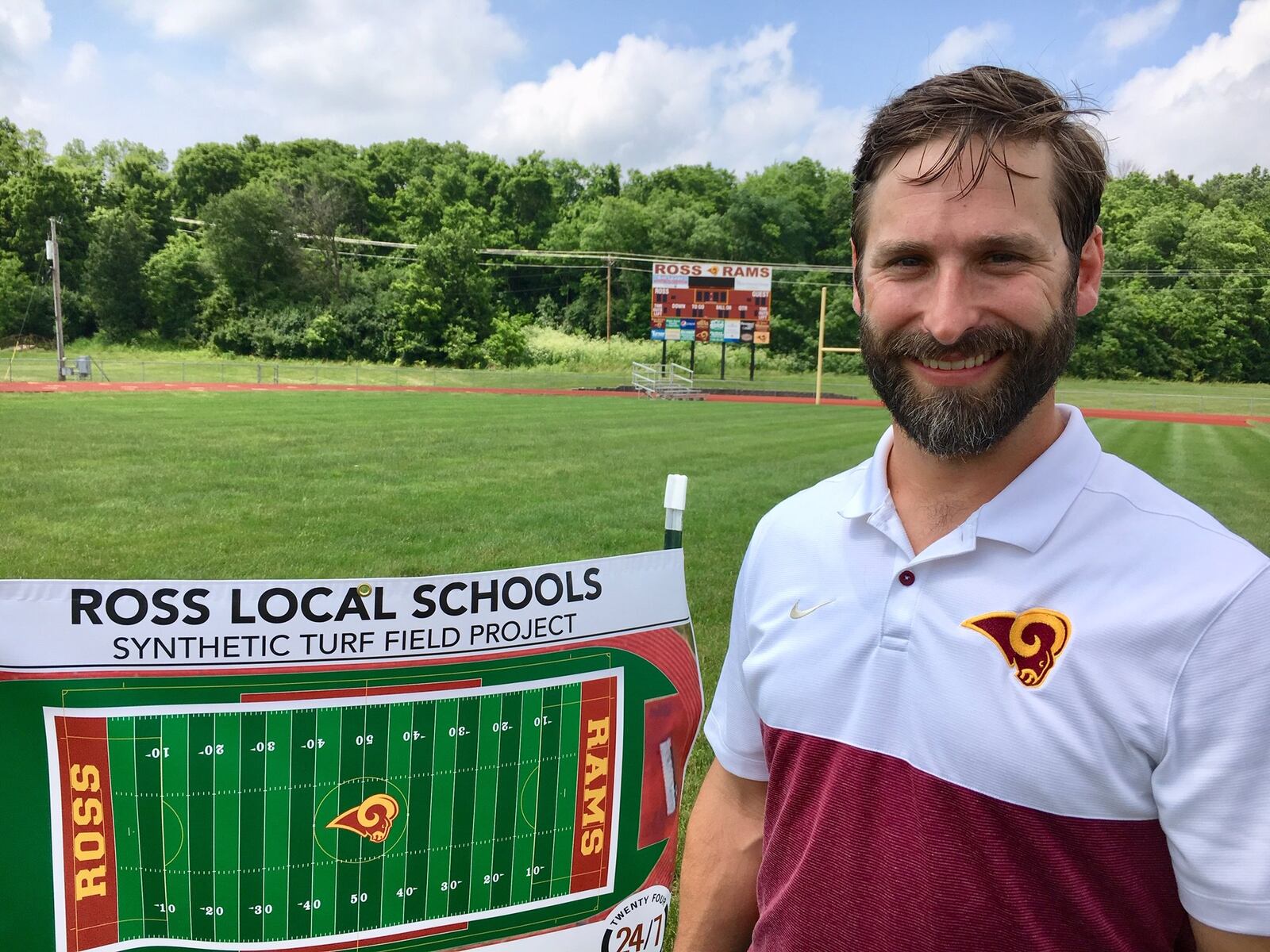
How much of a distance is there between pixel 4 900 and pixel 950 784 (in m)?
1.74

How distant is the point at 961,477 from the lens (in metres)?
1.45

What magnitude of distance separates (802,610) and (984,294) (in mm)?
607

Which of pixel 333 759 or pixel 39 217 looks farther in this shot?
pixel 39 217

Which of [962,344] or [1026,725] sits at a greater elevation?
[962,344]

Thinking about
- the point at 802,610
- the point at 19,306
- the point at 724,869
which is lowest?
the point at 724,869

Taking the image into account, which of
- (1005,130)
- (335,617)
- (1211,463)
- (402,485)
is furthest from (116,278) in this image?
(1005,130)

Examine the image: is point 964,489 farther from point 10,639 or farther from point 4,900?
point 4,900

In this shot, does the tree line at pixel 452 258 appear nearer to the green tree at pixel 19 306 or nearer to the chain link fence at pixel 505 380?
the green tree at pixel 19 306

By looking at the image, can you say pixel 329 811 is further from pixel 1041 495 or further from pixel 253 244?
pixel 253 244

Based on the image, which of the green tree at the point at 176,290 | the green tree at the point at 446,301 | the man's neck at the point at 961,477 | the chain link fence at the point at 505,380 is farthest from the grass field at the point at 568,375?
the man's neck at the point at 961,477

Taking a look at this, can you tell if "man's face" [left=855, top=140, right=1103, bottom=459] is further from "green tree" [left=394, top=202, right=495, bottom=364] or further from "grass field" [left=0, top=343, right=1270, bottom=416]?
"green tree" [left=394, top=202, right=495, bottom=364]

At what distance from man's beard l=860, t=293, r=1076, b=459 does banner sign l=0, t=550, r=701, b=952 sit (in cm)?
79

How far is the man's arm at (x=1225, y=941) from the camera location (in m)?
1.15

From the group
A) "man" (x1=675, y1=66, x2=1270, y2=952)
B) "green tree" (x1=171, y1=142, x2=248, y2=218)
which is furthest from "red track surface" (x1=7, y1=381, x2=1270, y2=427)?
"green tree" (x1=171, y1=142, x2=248, y2=218)
